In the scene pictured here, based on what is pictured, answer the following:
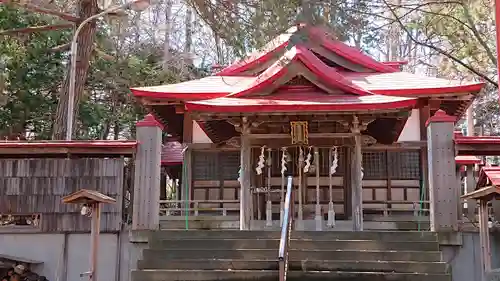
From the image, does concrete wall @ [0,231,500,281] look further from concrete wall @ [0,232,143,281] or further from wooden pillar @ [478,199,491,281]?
wooden pillar @ [478,199,491,281]

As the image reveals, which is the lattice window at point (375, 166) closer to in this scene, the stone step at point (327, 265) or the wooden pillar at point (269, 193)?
the wooden pillar at point (269, 193)

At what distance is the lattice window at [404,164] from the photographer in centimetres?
1480

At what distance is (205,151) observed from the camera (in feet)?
50.0

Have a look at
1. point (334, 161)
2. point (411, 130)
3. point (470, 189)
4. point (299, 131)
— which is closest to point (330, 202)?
point (334, 161)

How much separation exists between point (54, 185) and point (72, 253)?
1.40m

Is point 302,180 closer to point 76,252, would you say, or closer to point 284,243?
point 76,252

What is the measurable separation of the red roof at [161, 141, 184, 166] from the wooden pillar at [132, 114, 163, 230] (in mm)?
7207

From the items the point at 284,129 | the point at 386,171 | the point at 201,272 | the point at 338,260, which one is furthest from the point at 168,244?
the point at 386,171

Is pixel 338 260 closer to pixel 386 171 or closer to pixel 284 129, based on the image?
pixel 284 129

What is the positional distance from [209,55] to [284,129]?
12847 millimetres

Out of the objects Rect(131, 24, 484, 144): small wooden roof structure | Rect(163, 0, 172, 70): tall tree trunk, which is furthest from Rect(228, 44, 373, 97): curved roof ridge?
Rect(163, 0, 172, 70): tall tree trunk

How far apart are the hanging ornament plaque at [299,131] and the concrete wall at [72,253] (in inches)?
155

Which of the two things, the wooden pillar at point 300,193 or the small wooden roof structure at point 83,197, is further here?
the wooden pillar at point 300,193

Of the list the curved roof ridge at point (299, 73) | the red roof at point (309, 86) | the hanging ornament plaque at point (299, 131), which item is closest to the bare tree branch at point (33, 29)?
the red roof at point (309, 86)
